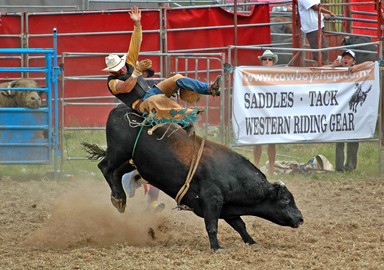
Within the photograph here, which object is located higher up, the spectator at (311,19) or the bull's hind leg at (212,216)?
the spectator at (311,19)

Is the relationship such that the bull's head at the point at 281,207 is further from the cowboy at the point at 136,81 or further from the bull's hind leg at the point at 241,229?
the cowboy at the point at 136,81

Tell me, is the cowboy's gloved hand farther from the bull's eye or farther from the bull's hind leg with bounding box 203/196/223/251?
the bull's eye

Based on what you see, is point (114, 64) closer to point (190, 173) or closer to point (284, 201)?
point (190, 173)

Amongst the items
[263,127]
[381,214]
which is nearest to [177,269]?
[381,214]

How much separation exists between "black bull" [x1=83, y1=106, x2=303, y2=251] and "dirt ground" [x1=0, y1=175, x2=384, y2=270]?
0.31 m

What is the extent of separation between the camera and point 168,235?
7.98 meters

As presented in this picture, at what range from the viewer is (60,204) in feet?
28.4

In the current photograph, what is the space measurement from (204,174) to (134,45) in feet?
3.98

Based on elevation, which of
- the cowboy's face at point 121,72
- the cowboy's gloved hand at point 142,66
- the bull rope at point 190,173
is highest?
the cowboy's gloved hand at point 142,66

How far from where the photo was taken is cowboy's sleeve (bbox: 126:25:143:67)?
728cm

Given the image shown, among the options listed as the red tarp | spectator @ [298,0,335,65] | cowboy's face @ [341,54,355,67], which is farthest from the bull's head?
the red tarp

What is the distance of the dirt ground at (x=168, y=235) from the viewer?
668cm

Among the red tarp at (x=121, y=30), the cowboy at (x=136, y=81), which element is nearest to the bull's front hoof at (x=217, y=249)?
the cowboy at (x=136, y=81)

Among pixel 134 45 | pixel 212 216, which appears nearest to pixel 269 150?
pixel 212 216
